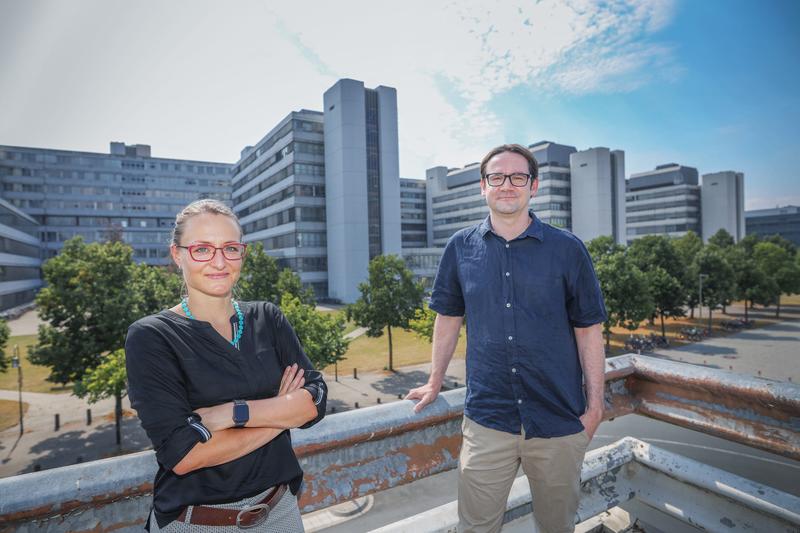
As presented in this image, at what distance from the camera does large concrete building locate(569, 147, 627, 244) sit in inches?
2896

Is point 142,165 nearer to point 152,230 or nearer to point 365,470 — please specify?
point 152,230

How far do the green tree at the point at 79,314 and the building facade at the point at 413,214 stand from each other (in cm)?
7827

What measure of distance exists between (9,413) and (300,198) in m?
40.9

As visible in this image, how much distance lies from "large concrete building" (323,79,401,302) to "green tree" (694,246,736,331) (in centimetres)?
3510

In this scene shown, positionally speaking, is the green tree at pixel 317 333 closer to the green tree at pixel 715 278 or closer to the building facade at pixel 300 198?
the building facade at pixel 300 198

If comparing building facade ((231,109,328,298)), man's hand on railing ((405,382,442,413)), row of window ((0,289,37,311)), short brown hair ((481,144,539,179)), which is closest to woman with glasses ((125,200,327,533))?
man's hand on railing ((405,382,442,413))

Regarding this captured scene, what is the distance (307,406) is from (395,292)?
85.1ft

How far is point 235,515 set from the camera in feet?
5.90

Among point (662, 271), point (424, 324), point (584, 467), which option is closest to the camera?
point (584, 467)

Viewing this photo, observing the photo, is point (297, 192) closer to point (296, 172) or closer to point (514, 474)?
point (296, 172)

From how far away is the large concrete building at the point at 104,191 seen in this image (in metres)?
75.7

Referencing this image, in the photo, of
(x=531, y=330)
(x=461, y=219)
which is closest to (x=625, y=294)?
(x=531, y=330)

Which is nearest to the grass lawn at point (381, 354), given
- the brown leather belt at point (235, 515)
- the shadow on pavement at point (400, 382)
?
the shadow on pavement at point (400, 382)

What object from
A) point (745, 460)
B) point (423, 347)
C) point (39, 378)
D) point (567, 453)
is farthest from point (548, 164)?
point (567, 453)
